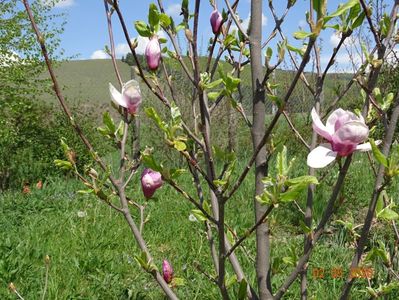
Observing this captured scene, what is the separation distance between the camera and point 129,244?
370 centimetres

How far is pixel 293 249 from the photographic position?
1240 mm

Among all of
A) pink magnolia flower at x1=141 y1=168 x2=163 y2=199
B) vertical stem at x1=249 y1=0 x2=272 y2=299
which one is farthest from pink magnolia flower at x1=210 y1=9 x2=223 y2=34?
pink magnolia flower at x1=141 y1=168 x2=163 y2=199

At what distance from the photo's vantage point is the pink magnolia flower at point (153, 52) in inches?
44.4

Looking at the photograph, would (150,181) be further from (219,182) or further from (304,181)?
(304,181)

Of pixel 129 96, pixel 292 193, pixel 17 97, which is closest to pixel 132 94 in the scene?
pixel 129 96

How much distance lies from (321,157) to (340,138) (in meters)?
0.05

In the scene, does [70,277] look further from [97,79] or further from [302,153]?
[97,79]

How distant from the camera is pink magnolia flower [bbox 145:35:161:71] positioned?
1.13m

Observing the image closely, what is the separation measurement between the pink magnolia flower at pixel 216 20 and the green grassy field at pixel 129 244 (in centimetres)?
55

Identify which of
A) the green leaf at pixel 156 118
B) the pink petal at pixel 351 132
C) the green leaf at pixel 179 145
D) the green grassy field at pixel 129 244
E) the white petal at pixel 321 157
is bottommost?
the green grassy field at pixel 129 244

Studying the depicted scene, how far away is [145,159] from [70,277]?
2.25 meters

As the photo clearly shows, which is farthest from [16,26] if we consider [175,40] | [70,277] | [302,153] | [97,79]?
[97,79]

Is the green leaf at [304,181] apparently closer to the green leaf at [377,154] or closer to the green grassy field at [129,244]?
the green leaf at [377,154]

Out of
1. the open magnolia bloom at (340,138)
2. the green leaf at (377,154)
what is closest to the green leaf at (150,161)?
the open magnolia bloom at (340,138)
